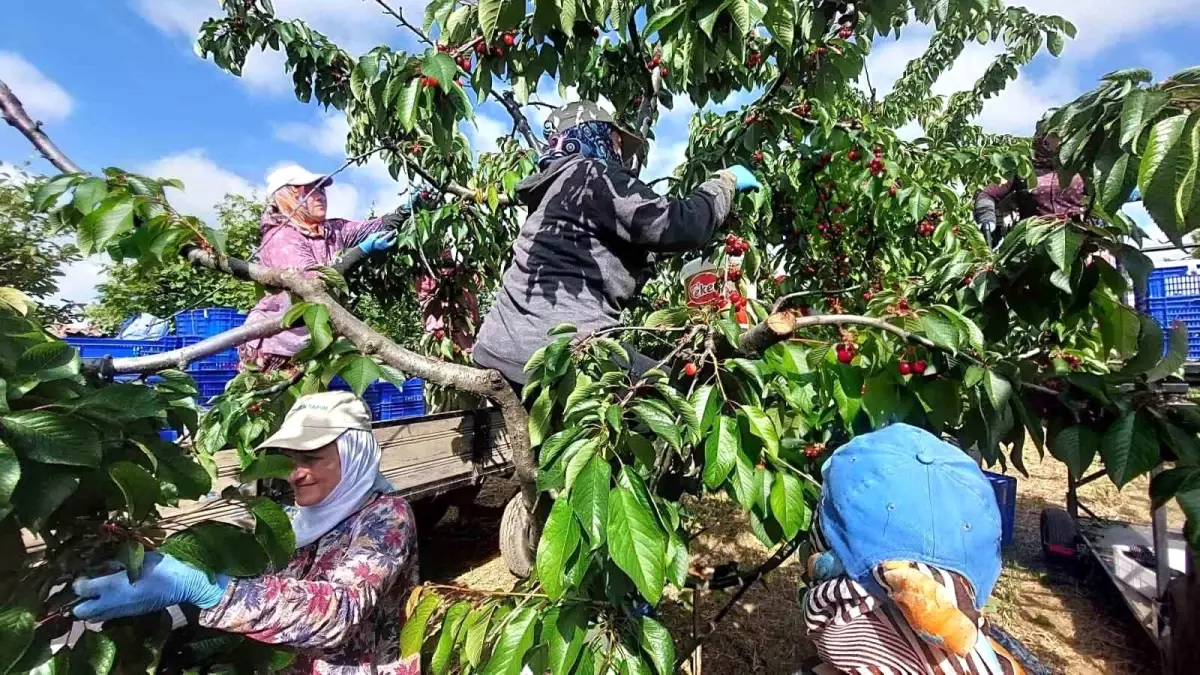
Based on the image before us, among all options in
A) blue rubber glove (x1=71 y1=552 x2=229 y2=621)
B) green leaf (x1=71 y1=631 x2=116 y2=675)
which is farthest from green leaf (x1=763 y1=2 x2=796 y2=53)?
green leaf (x1=71 y1=631 x2=116 y2=675)

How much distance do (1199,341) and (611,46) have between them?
7060 mm

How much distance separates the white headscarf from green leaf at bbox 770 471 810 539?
114 cm

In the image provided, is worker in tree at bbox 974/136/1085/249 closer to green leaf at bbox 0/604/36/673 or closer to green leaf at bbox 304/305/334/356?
green leaf at bbox 304/305/334/356

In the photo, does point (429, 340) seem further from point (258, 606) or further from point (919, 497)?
point (919, 497)

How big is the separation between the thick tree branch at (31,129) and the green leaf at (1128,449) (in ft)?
8.06

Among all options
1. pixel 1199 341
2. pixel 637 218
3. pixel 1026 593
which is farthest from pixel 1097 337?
pixel 1199 341

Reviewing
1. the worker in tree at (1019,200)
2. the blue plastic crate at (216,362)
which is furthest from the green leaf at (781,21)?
the blue plastic crate at (216,362)

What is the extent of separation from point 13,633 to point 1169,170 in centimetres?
186

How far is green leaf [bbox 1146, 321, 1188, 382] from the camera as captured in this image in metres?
1.44

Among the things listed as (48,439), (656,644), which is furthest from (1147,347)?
(48,439)

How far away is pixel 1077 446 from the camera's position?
144 cm

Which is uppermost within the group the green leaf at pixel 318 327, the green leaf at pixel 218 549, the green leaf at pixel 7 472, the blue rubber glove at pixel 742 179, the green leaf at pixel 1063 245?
the blue rubber glove at pixel 742 179

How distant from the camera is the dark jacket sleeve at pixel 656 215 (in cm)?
182

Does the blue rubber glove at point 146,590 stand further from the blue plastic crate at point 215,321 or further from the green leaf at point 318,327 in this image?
the blue plastic crate at point 215,321
